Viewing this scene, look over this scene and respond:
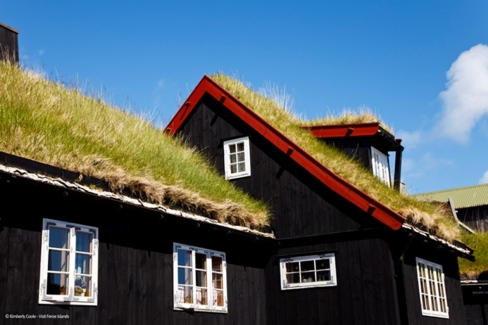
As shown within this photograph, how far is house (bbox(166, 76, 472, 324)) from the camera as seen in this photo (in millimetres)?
13734

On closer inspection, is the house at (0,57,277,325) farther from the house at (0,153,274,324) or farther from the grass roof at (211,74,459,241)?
the grass roof at (211,74,459,241)

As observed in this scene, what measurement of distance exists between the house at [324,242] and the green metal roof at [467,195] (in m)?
22.6

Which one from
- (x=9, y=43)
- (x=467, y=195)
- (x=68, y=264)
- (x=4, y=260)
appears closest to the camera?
(x=4, y=260)

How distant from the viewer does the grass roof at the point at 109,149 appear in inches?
387

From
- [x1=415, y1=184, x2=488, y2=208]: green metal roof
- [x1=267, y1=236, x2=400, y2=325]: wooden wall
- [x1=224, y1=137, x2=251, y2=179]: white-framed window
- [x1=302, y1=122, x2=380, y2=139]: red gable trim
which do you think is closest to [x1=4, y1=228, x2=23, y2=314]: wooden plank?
[x1=267, y1=236, x2=400, y2=325]: wooden wall

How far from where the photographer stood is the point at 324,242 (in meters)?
14.5

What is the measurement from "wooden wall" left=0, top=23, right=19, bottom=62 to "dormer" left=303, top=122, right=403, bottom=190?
8.47 metres

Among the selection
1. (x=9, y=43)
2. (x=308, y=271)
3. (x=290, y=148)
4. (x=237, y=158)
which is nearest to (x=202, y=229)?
(x=308, y=271)

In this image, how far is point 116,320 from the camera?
10125 mm

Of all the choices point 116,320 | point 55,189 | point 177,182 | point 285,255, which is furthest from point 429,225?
point 55,189

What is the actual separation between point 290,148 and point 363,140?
2674 mm

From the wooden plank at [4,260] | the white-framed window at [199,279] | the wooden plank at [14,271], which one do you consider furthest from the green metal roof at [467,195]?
the wooden plank at [4,260]

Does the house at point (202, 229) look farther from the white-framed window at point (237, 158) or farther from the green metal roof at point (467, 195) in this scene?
the green metal roof at point (467, 195)

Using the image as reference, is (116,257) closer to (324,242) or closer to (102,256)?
(102,256)
